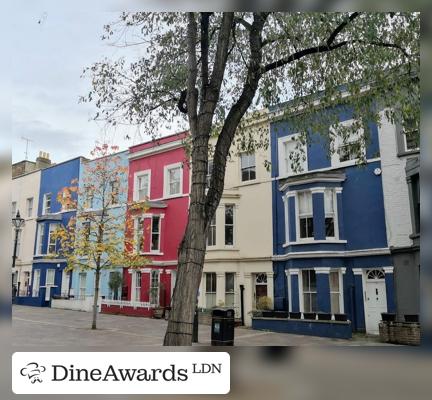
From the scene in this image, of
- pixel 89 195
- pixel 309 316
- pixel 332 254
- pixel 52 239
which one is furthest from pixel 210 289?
pixel 52 239

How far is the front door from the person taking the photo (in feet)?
25.3

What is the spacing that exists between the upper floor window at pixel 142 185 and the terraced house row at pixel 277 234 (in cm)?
4

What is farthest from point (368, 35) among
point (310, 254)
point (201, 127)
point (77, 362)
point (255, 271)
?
point (255, 271)

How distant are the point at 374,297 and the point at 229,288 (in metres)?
3.48

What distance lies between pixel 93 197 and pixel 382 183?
5.91 metres

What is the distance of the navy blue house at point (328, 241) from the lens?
7.95m

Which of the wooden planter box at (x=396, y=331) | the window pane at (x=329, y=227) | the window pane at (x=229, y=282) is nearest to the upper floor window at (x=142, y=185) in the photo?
the window pane at (x=229, y=282)

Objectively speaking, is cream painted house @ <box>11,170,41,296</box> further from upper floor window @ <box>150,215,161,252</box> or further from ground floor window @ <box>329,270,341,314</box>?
Result: ground floor window @ <box>329,270,341,314</box>

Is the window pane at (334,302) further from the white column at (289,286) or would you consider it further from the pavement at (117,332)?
the pavement at (117,332)

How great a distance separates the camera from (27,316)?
498 centimetres

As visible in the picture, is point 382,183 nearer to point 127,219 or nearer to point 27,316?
point 127,219

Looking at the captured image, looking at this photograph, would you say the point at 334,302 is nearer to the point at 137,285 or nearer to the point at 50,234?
the point at 137,285

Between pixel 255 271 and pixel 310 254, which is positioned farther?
pixel 255 271

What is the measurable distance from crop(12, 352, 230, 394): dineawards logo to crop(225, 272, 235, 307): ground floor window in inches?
274
